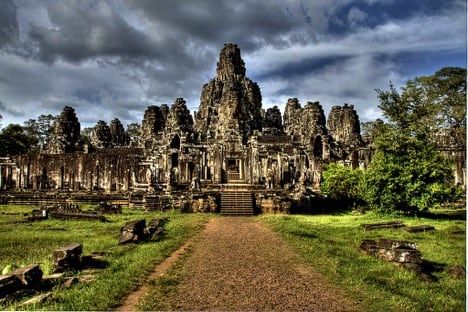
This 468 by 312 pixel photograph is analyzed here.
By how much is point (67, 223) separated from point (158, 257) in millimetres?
8976

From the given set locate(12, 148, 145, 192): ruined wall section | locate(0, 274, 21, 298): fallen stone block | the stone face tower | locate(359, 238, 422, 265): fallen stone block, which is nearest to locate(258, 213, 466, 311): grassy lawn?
locate(359, 238, 422, 265): fallen stone block

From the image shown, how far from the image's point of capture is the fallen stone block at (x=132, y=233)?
12.4 m

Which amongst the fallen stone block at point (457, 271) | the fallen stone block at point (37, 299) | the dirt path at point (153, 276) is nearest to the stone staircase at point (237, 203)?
the dirt path at point (153, 276)

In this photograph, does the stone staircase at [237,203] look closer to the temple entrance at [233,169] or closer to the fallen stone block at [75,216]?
the fallen stone block at [75,216]

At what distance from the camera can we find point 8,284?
6953mm

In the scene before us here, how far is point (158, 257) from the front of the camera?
1033 cm

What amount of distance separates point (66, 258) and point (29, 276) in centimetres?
159

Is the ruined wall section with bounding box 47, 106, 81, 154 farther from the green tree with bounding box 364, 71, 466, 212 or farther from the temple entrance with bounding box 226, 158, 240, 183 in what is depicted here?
the green tree with bounding box 364, 71, 466, 212

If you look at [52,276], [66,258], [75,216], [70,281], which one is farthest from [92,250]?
[75,216]

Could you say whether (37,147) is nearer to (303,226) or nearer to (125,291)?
(303,226)

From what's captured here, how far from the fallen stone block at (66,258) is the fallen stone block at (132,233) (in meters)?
3.10

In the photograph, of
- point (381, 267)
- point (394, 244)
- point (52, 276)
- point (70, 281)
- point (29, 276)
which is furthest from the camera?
point (394, 244)

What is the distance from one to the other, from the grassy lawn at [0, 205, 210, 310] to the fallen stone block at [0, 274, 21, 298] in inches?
18.0

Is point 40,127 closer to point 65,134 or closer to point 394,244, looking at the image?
point 65,134
